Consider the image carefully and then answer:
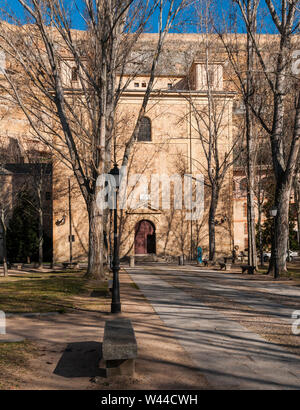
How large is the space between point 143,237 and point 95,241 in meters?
17.4

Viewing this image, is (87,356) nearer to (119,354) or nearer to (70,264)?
(119,354)

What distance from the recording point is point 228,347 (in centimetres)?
625

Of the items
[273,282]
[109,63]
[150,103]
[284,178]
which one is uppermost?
[150,103]

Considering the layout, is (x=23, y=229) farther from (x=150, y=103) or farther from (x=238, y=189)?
(x=238, y=189)

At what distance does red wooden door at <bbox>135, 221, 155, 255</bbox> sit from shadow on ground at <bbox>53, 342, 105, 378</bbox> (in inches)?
997

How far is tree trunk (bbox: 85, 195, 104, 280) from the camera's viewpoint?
14641 mm

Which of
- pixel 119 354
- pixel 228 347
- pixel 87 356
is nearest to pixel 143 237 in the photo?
pixel 228 347

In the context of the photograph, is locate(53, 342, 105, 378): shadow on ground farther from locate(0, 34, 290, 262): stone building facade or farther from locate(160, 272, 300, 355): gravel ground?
locate(0, 34, 290, 262): stone building facade

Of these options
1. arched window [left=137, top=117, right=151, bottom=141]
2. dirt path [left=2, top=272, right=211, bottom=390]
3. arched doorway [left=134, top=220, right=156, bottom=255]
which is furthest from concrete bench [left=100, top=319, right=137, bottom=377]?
arched window [left=137, top=117, right=151, bottom=141]

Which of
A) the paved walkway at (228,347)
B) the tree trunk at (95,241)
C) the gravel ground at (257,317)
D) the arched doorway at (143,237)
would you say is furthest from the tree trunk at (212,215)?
the paved walkway at (228,347)

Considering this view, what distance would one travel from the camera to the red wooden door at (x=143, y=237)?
3197 cm

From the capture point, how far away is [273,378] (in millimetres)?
4879

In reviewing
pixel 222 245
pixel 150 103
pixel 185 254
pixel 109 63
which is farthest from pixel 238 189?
pixel 109 63
